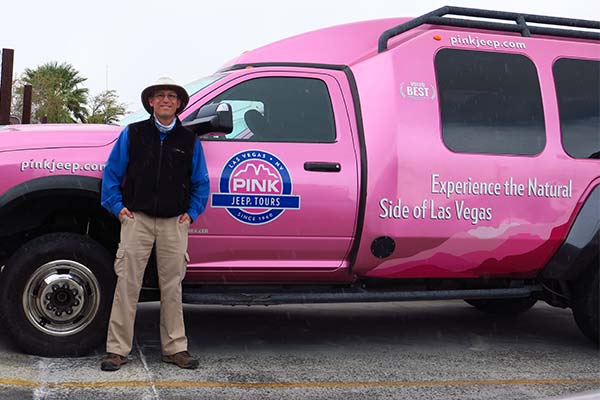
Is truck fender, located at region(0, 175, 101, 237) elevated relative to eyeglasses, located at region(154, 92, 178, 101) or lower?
lower

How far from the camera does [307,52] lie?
17.2 feet

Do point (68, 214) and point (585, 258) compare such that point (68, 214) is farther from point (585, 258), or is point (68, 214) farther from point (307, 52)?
point (585, 258)

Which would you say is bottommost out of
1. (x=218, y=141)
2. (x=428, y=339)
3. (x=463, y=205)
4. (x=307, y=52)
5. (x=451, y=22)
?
Result: (x=428, y=339)

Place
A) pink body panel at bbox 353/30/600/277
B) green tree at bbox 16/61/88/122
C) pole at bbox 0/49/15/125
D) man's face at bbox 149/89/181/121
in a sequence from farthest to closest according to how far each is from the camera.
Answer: green tree at bbox 16/61/88/122, pole at bbox 0/49/15/125, pink body panel at bbox 353/30/600/277, man's face at bbox 149/89/181/121

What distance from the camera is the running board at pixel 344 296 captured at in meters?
4.67

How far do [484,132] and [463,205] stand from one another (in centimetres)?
59

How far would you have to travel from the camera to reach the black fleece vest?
4402 mm

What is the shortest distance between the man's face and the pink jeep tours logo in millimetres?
504

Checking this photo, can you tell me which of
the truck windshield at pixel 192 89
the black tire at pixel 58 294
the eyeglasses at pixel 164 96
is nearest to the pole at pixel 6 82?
the truck windshield at pixel 192 89

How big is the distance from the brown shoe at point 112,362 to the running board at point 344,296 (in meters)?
0.55

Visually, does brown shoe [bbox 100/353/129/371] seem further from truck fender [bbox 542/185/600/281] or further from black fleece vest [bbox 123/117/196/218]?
truck fender [bbox 542/185/600/281]

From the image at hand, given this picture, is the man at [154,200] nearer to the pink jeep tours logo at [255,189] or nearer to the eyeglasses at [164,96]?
the eyeglasses at [164,96]

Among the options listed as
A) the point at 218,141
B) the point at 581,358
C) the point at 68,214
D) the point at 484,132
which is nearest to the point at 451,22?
the point at 484,132

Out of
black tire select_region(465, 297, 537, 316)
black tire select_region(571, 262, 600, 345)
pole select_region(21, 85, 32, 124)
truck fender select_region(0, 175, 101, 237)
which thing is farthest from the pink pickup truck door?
pole select_region(21, 85, 32, 124)
